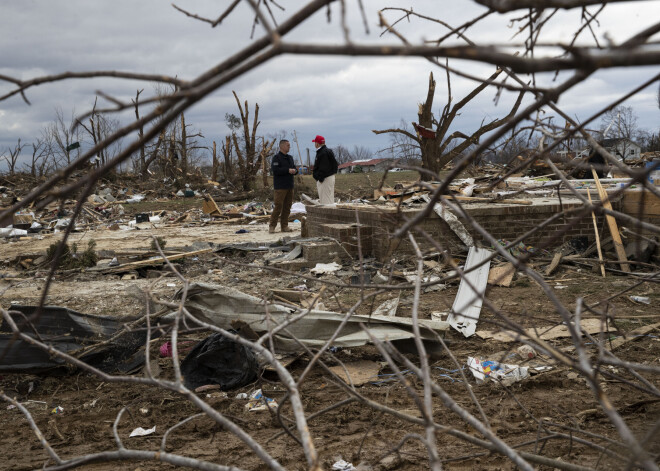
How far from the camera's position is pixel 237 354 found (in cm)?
441

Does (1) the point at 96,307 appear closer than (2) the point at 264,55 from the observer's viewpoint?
No

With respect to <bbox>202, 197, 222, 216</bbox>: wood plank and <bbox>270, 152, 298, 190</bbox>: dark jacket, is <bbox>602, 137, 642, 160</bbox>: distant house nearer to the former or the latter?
<bbox>270, 152, 298, 190</bbox>: dark jacket

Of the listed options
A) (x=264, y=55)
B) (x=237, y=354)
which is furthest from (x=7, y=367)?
(x=264, y=55)

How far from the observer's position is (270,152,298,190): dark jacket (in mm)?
12826

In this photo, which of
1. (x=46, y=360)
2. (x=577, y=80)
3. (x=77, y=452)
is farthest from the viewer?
(x=46, y=360)

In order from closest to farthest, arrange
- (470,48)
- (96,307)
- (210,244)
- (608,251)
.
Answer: (470,48) → (96,307) → (608,251) → (210,244)

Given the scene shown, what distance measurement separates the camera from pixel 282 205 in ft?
44.9

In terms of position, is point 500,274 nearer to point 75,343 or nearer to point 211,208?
point 75,343

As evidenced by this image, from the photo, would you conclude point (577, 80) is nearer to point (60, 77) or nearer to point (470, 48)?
point (470, 48)

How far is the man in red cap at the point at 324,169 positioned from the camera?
40.5 ft

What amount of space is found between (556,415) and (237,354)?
224cm

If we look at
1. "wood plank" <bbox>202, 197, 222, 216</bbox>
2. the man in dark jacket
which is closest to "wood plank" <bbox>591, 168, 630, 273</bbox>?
the man in dark jacket

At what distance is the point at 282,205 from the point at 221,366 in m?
9.21

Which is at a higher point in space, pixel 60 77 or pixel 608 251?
pixel 60 77
